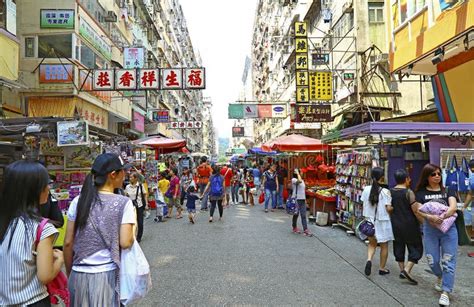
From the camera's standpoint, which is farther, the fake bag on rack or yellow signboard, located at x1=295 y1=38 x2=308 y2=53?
yellow signboard, located at x1=295 y1=38 x2=308 y2=53

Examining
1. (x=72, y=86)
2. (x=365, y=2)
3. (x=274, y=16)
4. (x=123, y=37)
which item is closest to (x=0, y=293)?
(x=72, y=86)

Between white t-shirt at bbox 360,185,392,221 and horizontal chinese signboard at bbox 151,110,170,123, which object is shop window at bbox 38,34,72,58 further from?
horizontal chinese signboard at bbox 151,110,170,123

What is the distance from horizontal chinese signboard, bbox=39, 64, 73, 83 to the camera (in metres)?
12.6

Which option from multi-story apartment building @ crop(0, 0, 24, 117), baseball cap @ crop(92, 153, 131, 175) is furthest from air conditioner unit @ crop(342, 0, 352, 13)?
baseball cap @ crop(92, 153, 131, 175)

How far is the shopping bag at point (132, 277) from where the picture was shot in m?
2.55

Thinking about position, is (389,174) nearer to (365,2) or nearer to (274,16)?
(365,2)

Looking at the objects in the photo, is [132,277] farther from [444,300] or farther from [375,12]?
[375,12]

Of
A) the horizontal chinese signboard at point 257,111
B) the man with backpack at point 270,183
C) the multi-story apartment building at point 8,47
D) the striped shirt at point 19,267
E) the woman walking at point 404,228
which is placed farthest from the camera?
the horizontal chinese signboard at point 257,111

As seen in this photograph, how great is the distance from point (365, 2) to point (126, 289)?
18.2 meters

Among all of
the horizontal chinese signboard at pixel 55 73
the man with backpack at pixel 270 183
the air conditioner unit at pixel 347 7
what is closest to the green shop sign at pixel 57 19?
the horizontal chinese signboard at pixel 55 73

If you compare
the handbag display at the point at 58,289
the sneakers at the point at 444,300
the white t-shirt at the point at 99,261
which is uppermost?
the white t-shirt at the point at 99,261

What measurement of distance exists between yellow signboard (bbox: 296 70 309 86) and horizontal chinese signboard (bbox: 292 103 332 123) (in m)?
1.01

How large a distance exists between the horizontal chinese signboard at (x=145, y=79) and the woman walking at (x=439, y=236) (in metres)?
9.03

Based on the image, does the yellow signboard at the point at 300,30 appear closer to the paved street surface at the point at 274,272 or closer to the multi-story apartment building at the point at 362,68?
the multi-story apartment building at the point at 362,68
